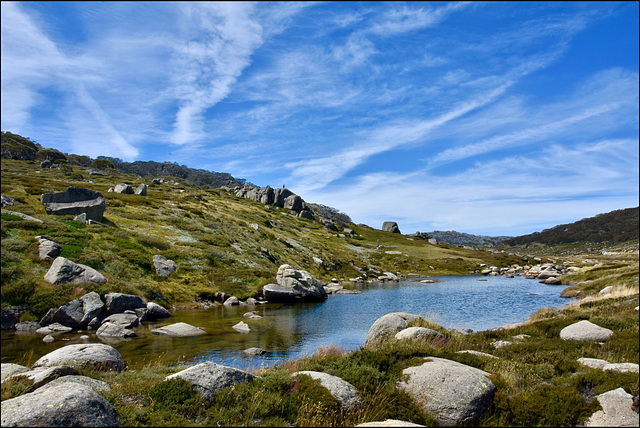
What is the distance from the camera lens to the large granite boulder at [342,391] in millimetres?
9907

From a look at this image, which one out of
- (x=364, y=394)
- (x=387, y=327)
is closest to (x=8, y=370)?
(x=364, y=394)

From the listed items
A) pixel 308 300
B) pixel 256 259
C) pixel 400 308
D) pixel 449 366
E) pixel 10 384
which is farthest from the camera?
pixel 256 259

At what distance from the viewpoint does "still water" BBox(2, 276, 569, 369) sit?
2122cm

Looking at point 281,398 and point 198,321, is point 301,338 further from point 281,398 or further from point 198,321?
point 281,398

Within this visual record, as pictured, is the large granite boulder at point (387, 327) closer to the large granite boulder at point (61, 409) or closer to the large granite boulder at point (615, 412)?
the large granite boulder at point (615, 412)

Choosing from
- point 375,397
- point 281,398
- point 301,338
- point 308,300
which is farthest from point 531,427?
point 308,300

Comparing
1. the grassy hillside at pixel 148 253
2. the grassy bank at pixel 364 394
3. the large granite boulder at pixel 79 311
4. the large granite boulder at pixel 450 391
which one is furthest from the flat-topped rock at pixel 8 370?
the grassy hillside at pixel 148 253

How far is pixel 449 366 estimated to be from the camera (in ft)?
38.1

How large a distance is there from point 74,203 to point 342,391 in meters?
55.3

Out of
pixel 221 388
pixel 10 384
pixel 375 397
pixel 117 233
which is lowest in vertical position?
pixel 375 397

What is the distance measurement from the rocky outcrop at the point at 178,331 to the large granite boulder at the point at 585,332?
26.7 meters

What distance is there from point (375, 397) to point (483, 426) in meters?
3.28

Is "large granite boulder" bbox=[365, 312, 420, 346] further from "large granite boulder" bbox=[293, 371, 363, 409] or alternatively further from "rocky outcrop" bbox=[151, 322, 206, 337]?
"rocky outcrop" bbox=[151, 322, 206, 337]

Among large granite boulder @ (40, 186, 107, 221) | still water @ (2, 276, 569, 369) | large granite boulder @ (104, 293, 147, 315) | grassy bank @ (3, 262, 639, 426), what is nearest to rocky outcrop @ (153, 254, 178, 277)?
still water @ (2, 276, 569, 369)
